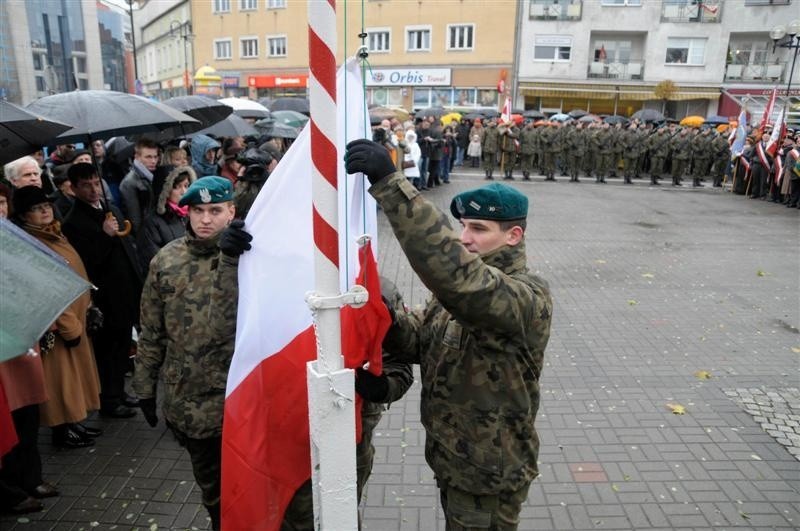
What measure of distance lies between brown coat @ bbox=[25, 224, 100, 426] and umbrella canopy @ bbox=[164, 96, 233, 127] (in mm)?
3889

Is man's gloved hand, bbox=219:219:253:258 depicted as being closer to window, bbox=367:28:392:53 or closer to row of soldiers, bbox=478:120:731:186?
row of soldiers, bbox=478:120:731:186

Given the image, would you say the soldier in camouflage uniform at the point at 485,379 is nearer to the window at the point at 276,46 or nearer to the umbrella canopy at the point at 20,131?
the umbrella canopy at the point at 20,131

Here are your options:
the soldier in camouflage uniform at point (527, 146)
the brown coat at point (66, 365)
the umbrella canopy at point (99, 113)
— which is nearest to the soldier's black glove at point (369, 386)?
the brown coat at point (66, 365)

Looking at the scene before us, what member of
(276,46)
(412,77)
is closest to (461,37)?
(412,77)

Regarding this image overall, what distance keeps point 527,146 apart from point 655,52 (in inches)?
836

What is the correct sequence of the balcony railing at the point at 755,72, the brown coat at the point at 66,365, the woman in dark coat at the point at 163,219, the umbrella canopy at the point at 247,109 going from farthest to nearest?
the balcony railing at the point at 755,72 < the umbrella canopy at the point at 247,109 < the woman in dark coat at the point at 163,219 < the brown coat at the point at 66,365

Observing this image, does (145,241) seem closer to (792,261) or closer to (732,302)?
(732,302)

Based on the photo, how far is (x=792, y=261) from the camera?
10.6 m

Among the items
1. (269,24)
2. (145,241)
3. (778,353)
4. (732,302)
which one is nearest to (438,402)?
(145,241)

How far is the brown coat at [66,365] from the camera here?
13.8ft

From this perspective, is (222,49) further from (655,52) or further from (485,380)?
(485,380)

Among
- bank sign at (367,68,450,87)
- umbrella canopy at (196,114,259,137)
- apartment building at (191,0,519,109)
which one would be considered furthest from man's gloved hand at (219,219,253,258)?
bank sign at (367,68,450,87)

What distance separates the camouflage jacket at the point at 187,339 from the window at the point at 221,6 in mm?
51237

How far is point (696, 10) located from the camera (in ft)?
118
